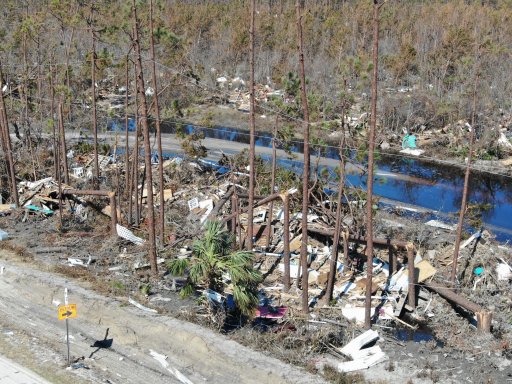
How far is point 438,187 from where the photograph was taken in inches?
1511

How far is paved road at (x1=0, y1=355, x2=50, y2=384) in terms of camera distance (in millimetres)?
14125

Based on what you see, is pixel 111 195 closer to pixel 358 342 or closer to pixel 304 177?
pixel 304 177

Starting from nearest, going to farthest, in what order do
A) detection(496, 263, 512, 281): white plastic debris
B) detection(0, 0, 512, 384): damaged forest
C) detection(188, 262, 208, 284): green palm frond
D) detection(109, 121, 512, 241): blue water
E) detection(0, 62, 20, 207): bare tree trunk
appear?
detection(188, 262, 208, 284): green palm frond → detection(0, 0, 512, 384): damaged forest → detection(496, 263, 512, 281): white plastic debris → detection(0, 62, 20, 207): bare tree trunk → detection(109, 121, 512, 241): blue water

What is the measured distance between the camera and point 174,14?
83062 mm

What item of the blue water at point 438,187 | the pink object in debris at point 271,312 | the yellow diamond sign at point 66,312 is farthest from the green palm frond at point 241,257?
the blue water at point 438,187

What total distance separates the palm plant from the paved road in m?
3.96

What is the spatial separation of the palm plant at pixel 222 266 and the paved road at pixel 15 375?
3.96 metres

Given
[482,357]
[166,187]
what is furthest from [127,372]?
[166,187]

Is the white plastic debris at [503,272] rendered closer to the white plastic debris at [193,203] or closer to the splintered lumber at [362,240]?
the splintered lumber at [362,240]

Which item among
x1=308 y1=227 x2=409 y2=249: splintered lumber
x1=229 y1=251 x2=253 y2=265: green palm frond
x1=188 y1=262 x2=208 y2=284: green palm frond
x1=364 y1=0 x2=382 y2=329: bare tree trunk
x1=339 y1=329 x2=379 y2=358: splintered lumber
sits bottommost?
x1=339 y1=329 x2=379 y2=358: splintered lumber

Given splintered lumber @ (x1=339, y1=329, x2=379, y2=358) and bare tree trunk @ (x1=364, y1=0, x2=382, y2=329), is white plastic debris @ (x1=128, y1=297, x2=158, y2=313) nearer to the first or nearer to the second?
splintered lumber @ (x1=339, y1=329, x2=379, y2=358)

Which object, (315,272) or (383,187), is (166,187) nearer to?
(315,272)

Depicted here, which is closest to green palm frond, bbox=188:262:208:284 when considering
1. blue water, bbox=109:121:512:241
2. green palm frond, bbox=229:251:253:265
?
green palm frond, bbox=229:251:253:265

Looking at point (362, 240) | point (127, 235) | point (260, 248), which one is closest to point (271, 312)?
point (362, 240)
